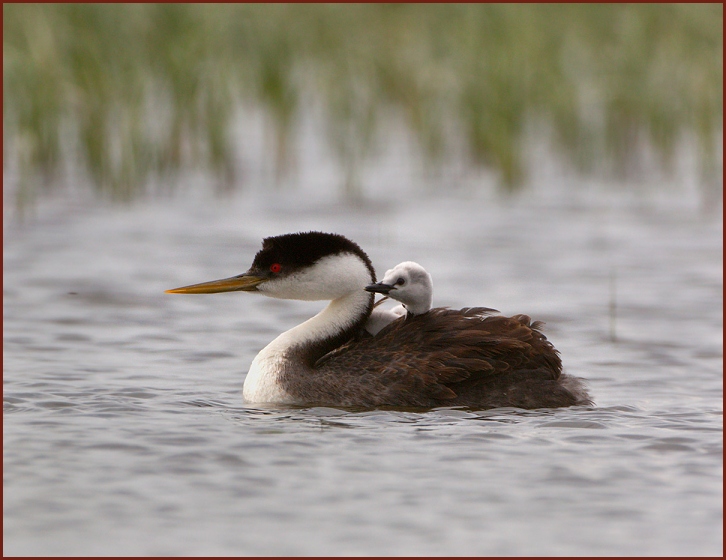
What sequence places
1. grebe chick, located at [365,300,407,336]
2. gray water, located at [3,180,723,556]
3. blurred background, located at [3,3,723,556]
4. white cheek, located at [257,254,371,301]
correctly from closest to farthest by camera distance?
gray water, located at [3,180,723,556] → blurred background, located at [3,3,723,556] → white cheek, located at [257,254,371,301] → grebe chick, located at [365,300,407,336]

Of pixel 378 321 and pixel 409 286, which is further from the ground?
pixel 409 286

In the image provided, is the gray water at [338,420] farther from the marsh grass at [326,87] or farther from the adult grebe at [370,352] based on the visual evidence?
the marsh grass at [326,87]

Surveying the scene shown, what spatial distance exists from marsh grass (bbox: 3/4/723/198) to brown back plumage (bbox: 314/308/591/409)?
18.5 ft

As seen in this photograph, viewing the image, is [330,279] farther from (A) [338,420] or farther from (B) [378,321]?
(A) [338,420]

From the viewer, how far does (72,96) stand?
43.5 ft

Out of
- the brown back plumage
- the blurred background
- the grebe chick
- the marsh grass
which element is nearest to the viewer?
the blurred background

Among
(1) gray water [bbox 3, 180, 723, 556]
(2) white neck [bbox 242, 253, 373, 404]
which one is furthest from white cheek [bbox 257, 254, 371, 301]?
(1) gray water [bbox 3, 180, 723, 556]

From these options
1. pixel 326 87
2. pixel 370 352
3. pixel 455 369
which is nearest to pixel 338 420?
pixel 370 352

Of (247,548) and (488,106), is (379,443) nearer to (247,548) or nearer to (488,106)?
(247,548)

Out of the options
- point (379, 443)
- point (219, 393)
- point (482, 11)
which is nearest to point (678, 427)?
point (379, 443)

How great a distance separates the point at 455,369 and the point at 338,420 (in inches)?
28.7

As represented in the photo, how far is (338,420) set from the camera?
7.01m

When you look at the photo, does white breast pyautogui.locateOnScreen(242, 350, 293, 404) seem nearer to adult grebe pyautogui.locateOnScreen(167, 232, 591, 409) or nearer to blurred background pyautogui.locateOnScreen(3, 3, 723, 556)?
adult grebe pyautogui.locateOnScreen(167, 232, 591, 409)

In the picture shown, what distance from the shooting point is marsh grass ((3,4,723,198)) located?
13406mm
